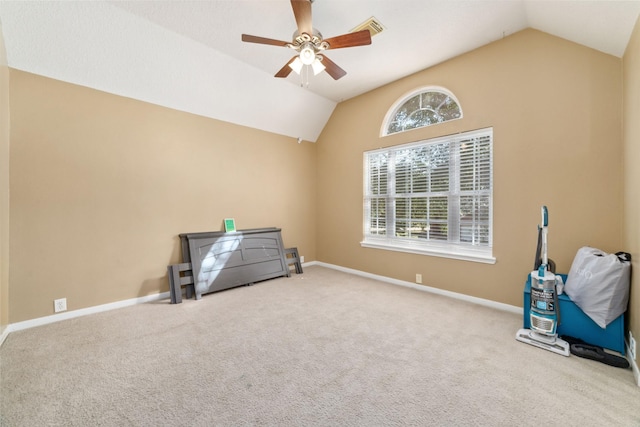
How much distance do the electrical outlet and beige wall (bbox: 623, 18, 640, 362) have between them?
17.2 ft

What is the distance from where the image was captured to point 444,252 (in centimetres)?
351

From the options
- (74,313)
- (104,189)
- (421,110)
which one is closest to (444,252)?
(421,110)

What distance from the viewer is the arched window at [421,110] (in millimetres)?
3529

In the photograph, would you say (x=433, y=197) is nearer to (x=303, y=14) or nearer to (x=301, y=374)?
(x=303, y=14)

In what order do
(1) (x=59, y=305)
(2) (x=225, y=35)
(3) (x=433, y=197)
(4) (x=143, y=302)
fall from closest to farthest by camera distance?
(1) (x=59, y=305) → (2) (x=225, y=35) → (4) (x=143, y=302) → (3) (x=433, y=197)

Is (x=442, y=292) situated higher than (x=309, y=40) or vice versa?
(x=309, y=40)

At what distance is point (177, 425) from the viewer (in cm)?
143

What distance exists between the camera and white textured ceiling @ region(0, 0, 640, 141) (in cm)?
234

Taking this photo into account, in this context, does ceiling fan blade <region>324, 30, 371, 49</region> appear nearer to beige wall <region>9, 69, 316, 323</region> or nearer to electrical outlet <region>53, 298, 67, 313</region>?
beige wall <region>9, 69, 316, 323</region>

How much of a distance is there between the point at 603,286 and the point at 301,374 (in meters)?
2.49

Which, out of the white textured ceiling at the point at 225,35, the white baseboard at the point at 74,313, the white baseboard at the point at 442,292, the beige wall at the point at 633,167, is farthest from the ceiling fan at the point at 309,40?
the white baseboard at the point at 74,313

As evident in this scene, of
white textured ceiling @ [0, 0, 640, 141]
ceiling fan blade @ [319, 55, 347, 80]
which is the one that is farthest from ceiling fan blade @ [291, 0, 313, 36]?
white textured ceiling @ [0, 0, 640, 141]

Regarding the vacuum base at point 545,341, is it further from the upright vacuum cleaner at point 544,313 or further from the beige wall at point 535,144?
the beige wall at point 535,144

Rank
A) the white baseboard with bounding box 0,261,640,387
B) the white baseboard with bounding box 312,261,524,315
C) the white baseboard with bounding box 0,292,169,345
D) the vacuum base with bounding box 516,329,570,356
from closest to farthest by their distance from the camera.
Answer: the vacuum base with bounding box 516,329,570,356 → the white baseboard with bounding box 0,261,640,387 → the white baseboard with bounding box 0,292,169,345 → the white baseboard with bounding box 312,261,524,315
